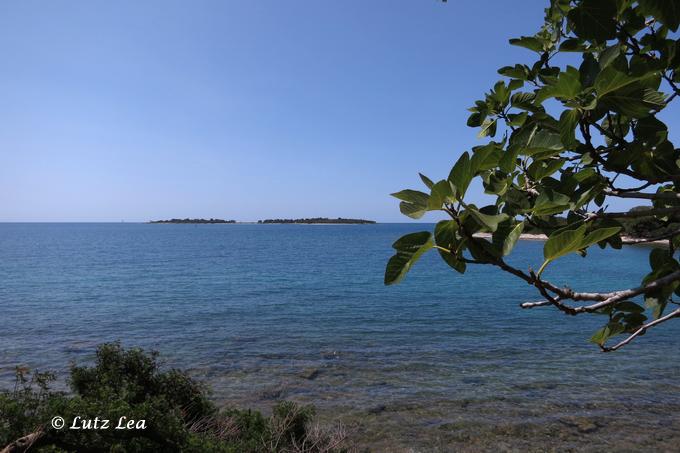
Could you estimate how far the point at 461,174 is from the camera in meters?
1.01

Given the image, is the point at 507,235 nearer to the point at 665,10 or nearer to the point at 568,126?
the point at 568,126

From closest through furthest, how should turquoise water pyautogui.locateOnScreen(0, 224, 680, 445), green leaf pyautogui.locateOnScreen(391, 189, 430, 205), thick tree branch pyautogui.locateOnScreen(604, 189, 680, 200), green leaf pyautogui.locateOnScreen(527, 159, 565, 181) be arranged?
1. green leaf pyautogui.locateOnScreen(391, 189, 430, 205)
2. green leaf pyautogui.locateOnScreen(527, 159, 565, 181)
3. thick tree branch pyautogui.locateOnScreen(604, 189, 680, 200)
4. turquoise water pyautogui.locateOnScreen(0, 224, 680, 445)

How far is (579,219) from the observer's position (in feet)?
4.69

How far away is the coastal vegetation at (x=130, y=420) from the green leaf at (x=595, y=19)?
5374mm

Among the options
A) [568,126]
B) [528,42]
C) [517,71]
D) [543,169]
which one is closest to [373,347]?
[517,71]

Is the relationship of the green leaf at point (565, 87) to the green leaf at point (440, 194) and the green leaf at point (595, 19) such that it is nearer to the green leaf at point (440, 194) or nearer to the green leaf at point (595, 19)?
the green leaf at point (595, 19)

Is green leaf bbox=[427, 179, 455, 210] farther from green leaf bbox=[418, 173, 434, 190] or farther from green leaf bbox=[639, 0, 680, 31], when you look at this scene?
green leaf bbox=[639, 0, 680, 31]

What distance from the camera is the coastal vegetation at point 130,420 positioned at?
14.7ft

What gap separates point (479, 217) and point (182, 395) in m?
8.56

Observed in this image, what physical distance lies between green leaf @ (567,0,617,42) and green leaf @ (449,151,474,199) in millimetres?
809

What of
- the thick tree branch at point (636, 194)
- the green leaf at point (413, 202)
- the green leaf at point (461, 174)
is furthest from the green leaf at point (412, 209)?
the thick tree branch at point (636, 194)

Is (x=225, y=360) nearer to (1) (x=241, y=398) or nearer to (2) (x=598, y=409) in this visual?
(1) (x=241, y=398)

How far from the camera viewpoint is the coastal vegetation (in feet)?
14.7

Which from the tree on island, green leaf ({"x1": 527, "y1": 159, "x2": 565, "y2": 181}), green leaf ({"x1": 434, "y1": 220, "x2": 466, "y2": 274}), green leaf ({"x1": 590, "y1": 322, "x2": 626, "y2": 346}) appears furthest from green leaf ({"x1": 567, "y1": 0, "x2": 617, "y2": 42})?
green leaf ({"x1": 590, "y1": 322, "x2": 626, "y2": 346})
